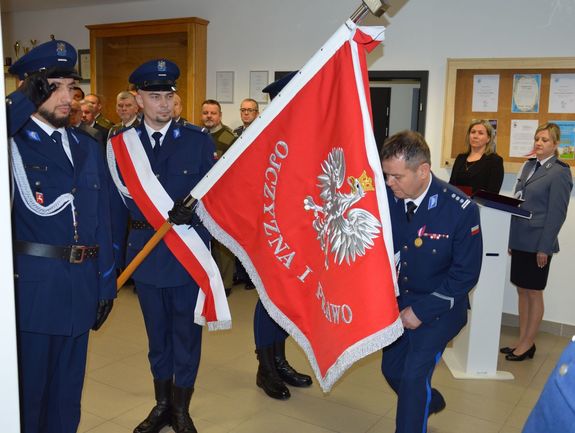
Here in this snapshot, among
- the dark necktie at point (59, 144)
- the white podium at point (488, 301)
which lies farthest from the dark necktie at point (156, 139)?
the white podium at point (488, 301)

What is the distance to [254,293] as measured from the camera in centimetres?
554

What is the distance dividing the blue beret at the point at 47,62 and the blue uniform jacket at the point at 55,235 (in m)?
0.19

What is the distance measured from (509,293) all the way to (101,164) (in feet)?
12.6

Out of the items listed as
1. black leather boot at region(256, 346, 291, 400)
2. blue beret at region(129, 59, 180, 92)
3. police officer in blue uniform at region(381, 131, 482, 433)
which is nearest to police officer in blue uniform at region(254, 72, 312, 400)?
black leather boot at region(256, 346, 291, 400)

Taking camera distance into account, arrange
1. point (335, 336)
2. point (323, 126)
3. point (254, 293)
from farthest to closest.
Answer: point (254, 293) < point (323, 126) < point (335, 336)

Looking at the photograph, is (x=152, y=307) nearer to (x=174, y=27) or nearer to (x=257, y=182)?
(x=257, y=182)

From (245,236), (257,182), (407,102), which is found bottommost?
(245,236)

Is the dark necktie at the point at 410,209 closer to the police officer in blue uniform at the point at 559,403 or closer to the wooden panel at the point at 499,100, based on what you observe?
the police officer in blue uniform at the point at 559,403

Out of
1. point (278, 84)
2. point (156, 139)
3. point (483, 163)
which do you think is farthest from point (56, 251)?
point (483, 163)

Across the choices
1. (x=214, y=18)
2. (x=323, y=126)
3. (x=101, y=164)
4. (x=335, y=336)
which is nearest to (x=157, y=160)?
(x=101, y=164)

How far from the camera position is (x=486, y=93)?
504 cm

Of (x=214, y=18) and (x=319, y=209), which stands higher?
(x=214, y=18)

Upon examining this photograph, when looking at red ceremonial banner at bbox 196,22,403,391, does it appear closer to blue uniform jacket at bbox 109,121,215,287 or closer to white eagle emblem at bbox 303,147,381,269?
white eagle emblem at bbox 303,147,381,269

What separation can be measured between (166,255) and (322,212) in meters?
1.02
